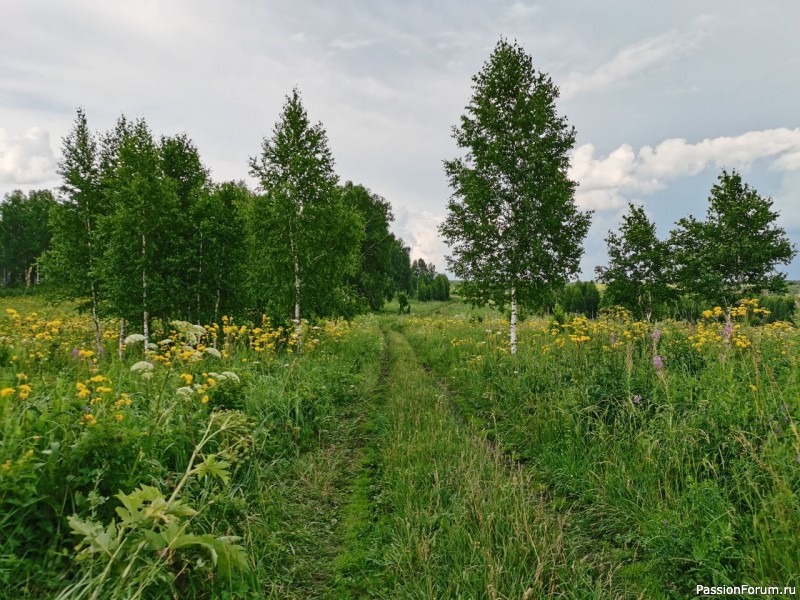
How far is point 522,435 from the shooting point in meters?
6.93

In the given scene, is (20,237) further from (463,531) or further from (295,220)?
(463,531)

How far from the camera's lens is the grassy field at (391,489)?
2773mm

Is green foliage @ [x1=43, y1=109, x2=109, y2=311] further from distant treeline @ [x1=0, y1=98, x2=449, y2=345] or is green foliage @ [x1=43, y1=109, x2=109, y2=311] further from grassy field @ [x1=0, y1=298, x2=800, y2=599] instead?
grassy field @ [x1=0, y1=298, x2=800, y2=599]

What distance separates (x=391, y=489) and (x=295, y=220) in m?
11.3

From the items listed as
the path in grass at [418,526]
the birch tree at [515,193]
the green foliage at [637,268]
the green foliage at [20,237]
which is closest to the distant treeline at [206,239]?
the birch tree at [515,193]

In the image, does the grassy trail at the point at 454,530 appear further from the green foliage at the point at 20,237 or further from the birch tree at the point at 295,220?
the green foliage at the point at 20,237

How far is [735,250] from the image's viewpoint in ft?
56.2

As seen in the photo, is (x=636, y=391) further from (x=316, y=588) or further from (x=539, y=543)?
(x=316, y=588)

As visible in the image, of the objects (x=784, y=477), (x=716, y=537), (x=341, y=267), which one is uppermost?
(x=341, y=267)

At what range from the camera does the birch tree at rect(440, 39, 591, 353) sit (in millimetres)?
12594

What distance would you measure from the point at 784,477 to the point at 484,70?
14077 mm

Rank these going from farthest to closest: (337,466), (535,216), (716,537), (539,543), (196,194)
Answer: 1. (196,194)
2. (535,216)
3. (337,466)
4. (539,543)
5. (716,537)

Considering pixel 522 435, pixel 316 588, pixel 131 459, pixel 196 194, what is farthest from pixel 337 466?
pixel 196 194

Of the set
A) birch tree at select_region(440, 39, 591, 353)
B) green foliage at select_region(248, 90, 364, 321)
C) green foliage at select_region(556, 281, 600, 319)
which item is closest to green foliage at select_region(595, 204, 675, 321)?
birch tree at select_region(440, 39, 591, 353)
